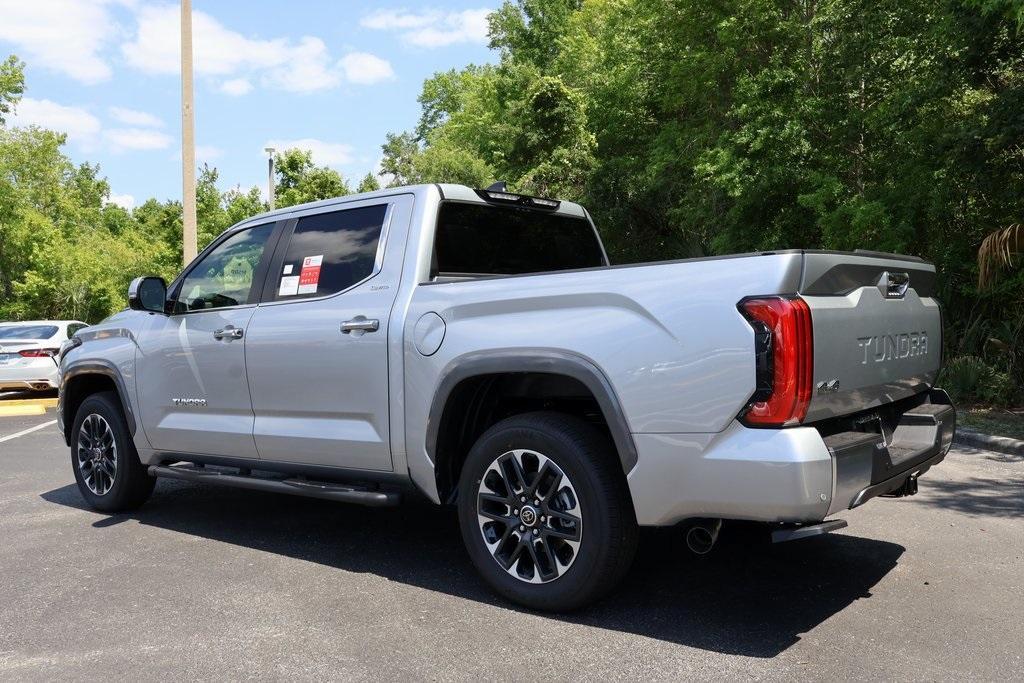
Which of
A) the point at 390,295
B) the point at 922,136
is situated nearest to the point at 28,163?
the point at 922,136

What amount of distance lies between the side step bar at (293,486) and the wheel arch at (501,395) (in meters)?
0.35

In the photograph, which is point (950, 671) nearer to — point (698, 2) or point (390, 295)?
point (390, 295)

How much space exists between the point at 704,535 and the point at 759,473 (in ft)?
1.77

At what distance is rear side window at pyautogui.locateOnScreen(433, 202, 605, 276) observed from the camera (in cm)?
476

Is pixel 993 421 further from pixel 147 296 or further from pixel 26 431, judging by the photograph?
pixel 26 431

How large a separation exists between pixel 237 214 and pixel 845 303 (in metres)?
38.0

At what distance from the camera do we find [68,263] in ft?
113

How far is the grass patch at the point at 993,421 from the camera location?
29.5 ft

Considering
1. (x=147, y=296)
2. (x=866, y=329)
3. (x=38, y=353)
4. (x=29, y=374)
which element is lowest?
(x=29, y=374)

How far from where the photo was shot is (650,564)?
184 inches

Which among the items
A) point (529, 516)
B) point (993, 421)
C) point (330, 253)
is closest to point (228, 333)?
point (330, 253)

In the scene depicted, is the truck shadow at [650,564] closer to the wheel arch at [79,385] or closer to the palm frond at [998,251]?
the wheel arch at [79,385]

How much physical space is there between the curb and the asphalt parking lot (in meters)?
2.62

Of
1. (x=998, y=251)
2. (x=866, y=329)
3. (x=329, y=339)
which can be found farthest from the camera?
(x=998, y=251)
